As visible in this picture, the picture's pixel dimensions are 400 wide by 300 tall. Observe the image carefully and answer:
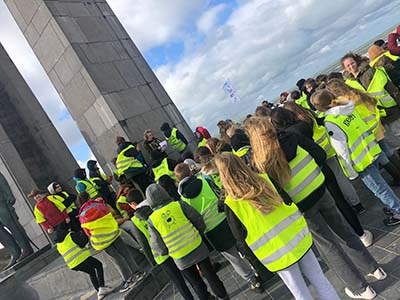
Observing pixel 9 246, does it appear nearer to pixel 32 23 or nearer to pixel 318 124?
pixel 32 23

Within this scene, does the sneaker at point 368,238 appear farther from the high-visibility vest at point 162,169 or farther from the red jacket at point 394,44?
the red jacket at point 394,44

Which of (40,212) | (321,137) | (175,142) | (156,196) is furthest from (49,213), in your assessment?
(321,137)

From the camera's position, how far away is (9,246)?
10961 millimetres

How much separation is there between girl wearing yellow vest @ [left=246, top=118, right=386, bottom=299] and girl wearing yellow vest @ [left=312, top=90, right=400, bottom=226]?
0.93 metres

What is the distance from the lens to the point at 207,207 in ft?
15.3

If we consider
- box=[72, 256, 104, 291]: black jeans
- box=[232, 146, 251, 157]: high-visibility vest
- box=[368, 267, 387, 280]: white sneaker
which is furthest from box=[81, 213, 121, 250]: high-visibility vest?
box=[368, 267, 387, 280]: white sneaker

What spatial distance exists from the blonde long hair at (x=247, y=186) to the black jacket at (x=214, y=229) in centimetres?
153

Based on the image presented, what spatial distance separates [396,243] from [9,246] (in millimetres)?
10797

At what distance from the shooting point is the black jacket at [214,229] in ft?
15.0

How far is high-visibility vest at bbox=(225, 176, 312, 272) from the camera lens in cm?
299

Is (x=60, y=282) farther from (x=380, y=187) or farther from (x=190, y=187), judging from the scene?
(x=380, y=187)

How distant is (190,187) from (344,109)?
212cm

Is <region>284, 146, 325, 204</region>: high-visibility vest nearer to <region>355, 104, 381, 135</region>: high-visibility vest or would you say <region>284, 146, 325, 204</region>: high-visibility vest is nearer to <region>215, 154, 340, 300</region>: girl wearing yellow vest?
<region>215, 154, 340, 300</region>: girl wearing yellow vest

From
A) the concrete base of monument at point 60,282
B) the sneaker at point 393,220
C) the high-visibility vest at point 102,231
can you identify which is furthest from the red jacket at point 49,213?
the sneaker at point 393,220
